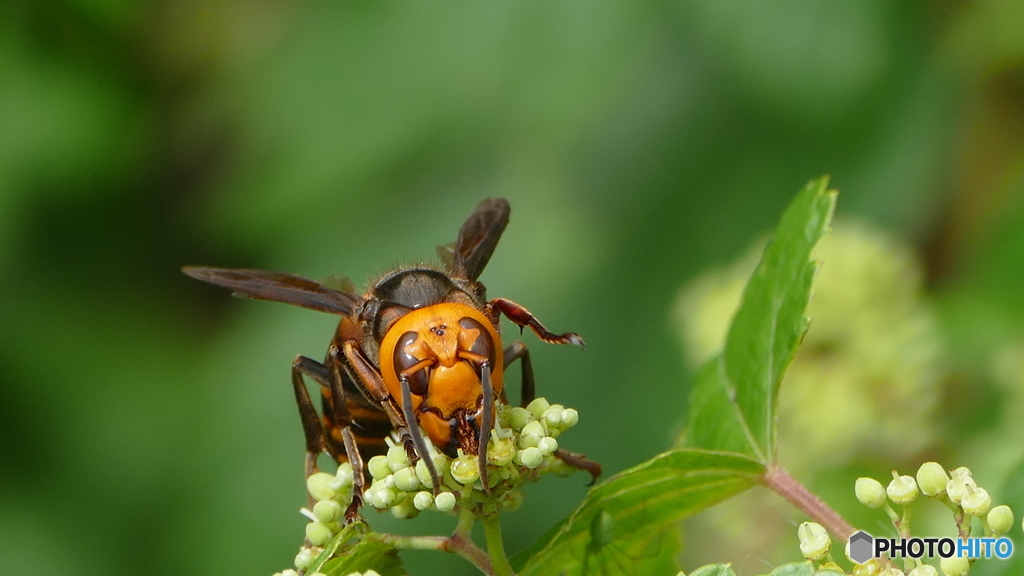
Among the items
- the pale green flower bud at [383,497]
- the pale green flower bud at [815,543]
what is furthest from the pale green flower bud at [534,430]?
the pale green flower bud at [815,543]

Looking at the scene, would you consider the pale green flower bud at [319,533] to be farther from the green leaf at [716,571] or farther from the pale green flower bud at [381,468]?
the green leaf at [716,571]

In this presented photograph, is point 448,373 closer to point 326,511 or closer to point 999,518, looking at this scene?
point 326,511

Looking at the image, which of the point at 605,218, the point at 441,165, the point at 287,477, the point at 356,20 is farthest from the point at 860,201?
the point at 287,477

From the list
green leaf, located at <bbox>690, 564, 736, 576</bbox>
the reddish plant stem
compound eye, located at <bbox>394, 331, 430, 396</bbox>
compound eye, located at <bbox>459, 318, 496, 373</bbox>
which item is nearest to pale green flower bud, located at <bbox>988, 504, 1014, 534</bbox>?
the reddish plant stem

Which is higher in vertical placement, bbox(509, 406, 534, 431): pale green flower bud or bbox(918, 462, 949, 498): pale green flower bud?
bbox(509, 406, 534, 431): pale green flower bud

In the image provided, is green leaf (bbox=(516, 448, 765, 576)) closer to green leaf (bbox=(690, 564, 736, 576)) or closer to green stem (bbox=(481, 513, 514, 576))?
green stem (bbox=(481, 513, 514, 576))

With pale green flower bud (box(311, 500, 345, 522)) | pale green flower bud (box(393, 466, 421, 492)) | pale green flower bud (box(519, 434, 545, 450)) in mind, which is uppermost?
pale green flower bud (box(519, 434, 545, 450))

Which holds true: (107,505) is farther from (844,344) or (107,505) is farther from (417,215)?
(844,344)
